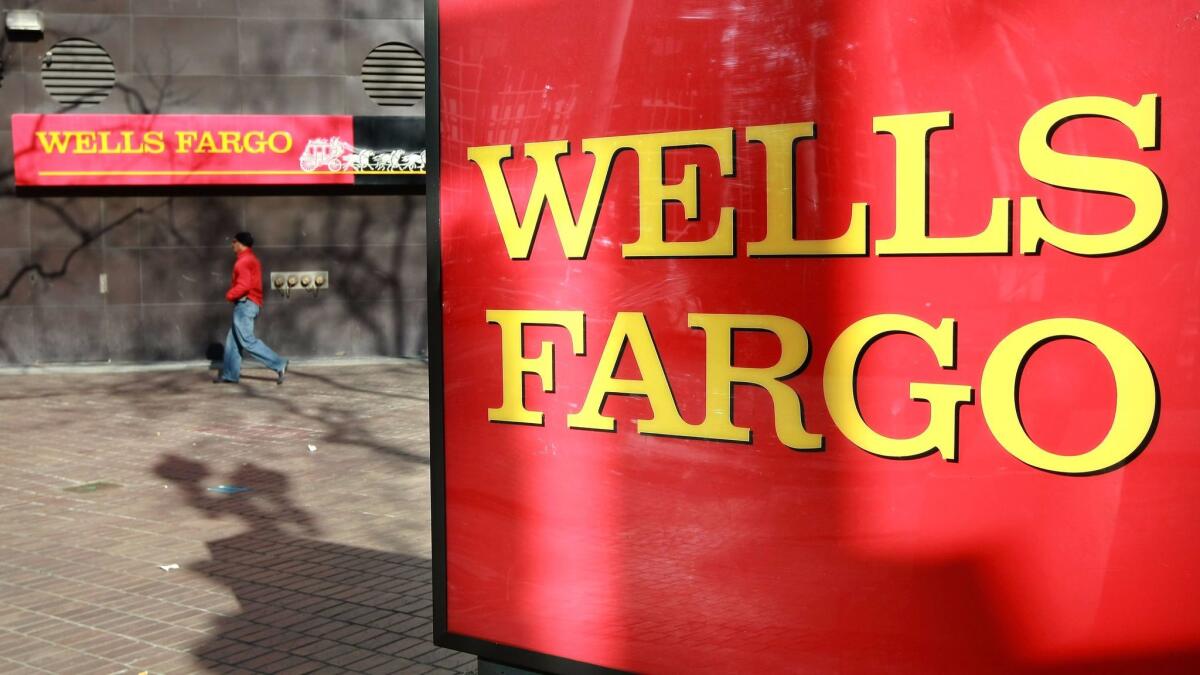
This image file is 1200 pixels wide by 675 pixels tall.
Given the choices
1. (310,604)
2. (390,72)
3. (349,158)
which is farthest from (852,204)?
A: (390,72)

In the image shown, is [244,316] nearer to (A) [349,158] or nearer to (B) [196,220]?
(B) [196,220]

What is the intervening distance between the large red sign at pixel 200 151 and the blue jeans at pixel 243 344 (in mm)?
2683

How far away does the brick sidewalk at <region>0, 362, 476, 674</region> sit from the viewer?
560 cm

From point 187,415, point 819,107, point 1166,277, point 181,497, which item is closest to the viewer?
point 1166,277

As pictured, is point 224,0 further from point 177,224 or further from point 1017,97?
point 1017,97

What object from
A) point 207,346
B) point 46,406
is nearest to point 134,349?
point 207,346

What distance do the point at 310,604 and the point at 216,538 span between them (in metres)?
1.70

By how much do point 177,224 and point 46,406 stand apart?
429 centimetres

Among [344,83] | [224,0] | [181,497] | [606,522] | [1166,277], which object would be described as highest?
[224,0]

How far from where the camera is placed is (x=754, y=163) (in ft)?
9.09

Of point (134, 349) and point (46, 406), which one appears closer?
point (46, 406)

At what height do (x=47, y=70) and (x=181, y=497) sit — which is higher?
(x=47, y=70)

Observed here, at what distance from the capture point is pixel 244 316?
15227 mm

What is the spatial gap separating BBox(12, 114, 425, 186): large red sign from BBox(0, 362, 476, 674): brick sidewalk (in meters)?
4.24
